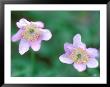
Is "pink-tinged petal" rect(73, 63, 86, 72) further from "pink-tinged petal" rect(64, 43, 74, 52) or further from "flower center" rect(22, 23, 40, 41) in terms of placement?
"flower center" rect(22, 23, 40, 41)

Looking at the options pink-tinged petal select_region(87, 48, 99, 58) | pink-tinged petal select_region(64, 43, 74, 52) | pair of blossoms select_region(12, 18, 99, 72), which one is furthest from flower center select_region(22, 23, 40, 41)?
pink-tinged petal select_region(87, 48, 99, 58)

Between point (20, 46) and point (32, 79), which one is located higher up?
point (20, 46)

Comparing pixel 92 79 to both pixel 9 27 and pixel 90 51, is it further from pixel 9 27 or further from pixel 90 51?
pixel 9 27

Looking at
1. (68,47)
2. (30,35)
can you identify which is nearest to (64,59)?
(68,47)

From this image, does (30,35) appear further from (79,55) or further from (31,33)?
(79,55)

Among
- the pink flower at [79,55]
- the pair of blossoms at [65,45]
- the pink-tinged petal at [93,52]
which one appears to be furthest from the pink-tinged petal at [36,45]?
the pink-tinged petal at [93,52]

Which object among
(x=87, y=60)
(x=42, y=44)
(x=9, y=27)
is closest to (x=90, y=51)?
(x=87, y=60)
